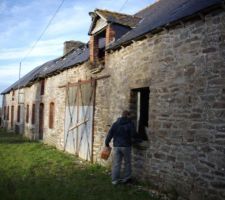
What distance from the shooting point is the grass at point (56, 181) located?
8.02 meters

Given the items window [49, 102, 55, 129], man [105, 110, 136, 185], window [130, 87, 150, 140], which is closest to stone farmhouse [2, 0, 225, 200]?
window [130, 87, 150, 140]

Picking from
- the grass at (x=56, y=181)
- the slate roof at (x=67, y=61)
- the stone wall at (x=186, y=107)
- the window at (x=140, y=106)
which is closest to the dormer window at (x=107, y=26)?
the slate roof at (x=67, y=61)

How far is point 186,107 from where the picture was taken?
7910mm

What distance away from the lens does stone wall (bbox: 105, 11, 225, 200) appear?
7086 mm

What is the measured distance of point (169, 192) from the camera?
8.20m

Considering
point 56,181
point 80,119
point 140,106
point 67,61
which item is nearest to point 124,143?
point 140,106

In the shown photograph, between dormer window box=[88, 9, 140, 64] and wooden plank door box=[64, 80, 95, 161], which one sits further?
wooden plank door box=[64, 80, 95, 161]

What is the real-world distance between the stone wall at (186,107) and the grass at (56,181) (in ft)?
2.98

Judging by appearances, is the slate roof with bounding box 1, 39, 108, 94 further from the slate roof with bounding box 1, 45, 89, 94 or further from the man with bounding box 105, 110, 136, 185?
the man with bounding box 105, 110, 136, 185

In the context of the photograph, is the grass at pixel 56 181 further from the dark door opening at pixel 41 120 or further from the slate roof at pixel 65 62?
the dark door opening at pixel 41 120

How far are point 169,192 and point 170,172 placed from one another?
1.49 feet

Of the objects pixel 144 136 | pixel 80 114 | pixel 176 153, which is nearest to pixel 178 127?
pixel 176 153

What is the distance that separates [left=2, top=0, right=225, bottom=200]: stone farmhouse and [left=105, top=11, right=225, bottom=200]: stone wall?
0.06ft

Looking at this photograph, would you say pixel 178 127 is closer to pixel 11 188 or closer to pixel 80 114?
pixel 11 188
